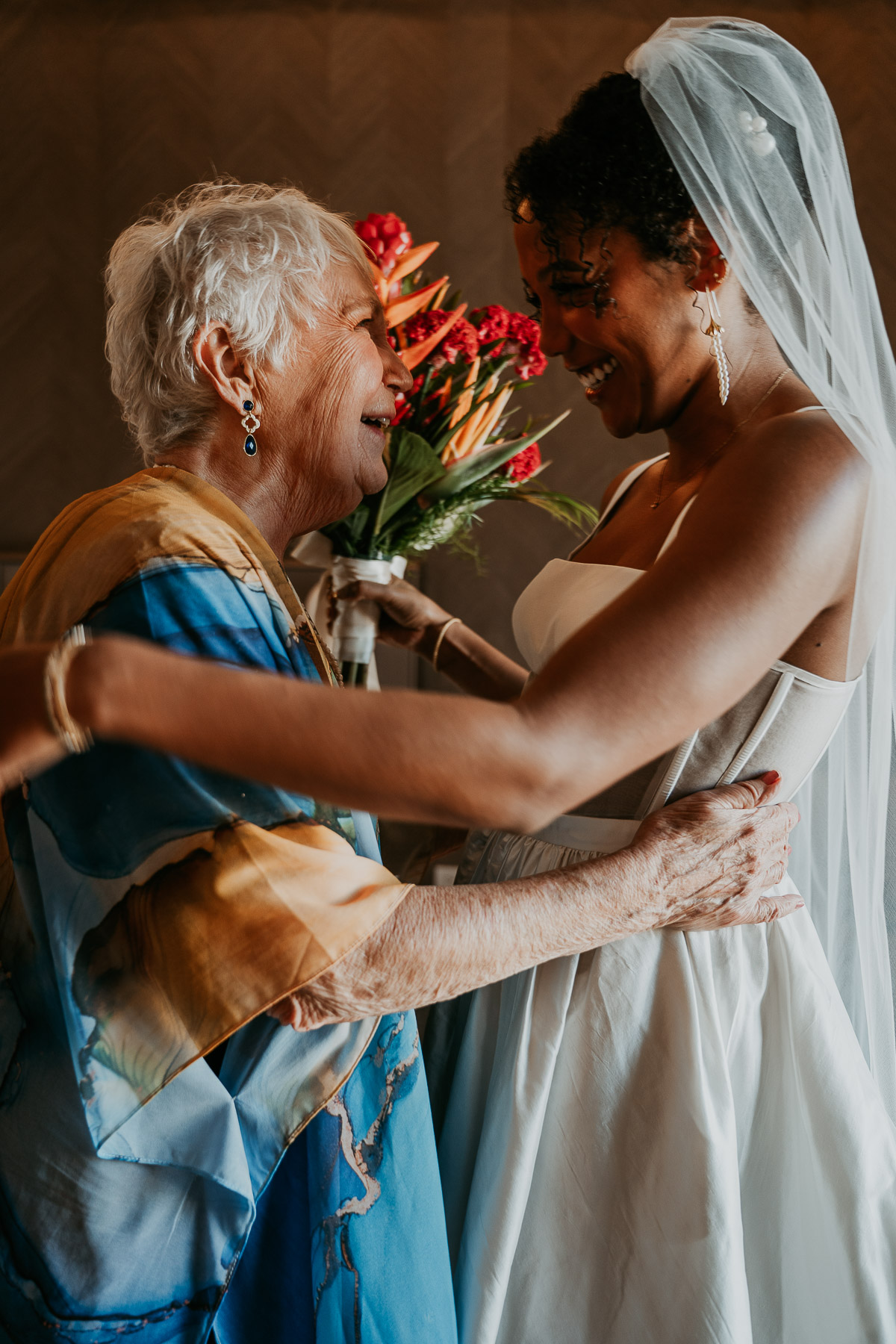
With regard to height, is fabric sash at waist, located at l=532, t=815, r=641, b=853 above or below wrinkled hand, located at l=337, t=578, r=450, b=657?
below

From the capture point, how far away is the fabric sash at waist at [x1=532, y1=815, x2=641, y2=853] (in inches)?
42.1

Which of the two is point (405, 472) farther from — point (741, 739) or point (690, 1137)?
point (690, 1137)

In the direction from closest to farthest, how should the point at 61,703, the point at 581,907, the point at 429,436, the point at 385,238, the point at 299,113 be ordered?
the point at 61,703 → the point at 581,907 → the point at 385,238 → the point at 429,436 → the point at 299,113

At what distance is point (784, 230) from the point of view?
962 mm

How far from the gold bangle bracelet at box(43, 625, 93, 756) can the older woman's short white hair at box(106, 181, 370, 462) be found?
544 mm

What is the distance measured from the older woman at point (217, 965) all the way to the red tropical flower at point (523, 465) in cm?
50

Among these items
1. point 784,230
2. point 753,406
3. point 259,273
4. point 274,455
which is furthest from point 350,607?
point 784,230

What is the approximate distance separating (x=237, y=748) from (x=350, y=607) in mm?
846

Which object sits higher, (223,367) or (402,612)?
(223,367)

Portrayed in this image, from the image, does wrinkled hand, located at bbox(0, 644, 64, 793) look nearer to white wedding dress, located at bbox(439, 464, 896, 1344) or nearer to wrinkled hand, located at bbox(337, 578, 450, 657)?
white wedding dress, located at bbox(439, 464, 896, 1344)

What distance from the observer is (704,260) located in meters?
1.00

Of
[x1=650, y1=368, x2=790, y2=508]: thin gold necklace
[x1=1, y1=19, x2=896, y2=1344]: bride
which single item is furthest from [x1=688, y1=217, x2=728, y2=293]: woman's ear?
[x1=650, y1=368, x2=790, y2=508]: thin gold necklace

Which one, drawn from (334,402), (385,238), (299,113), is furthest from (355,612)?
(299,113)

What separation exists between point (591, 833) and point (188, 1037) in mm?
493
